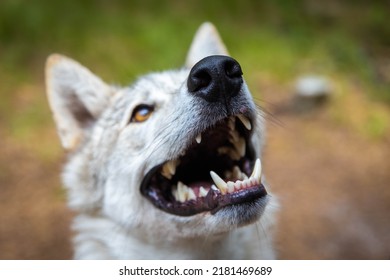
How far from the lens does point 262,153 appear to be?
2160mm

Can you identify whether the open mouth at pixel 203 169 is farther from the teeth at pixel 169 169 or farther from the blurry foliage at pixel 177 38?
the blurry foliage at pixel 177 38

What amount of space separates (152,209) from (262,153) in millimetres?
586

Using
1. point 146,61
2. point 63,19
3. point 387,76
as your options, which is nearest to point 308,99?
point 387,76

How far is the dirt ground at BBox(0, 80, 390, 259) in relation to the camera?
A: 350 centimetres

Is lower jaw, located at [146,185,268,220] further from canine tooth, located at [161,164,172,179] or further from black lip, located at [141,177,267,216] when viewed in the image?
canine tooth, located at [161,164,172,179]

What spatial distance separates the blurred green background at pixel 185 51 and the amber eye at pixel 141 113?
2.22 metres

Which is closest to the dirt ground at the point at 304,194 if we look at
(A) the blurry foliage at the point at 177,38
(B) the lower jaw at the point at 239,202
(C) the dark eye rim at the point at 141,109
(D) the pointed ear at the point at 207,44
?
(A) the blurry foliage at the point at 177,38

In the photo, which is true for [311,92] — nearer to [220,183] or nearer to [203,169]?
[203,169]

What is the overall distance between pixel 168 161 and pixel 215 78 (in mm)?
434

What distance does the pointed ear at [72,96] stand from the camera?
2.26 metres

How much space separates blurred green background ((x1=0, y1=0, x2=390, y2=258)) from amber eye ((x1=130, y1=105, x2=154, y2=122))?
222cm

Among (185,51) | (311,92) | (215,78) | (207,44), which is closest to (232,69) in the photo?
(215,78)

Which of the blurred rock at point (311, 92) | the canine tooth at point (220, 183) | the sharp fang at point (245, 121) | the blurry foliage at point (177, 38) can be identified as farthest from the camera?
the blurred rock at point (311, 92)

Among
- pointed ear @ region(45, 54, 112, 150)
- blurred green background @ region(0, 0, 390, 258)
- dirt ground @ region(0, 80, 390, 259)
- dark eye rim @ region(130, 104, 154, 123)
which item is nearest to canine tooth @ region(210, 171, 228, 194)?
dark eye rim @ region(130, 104, 154, 123)
